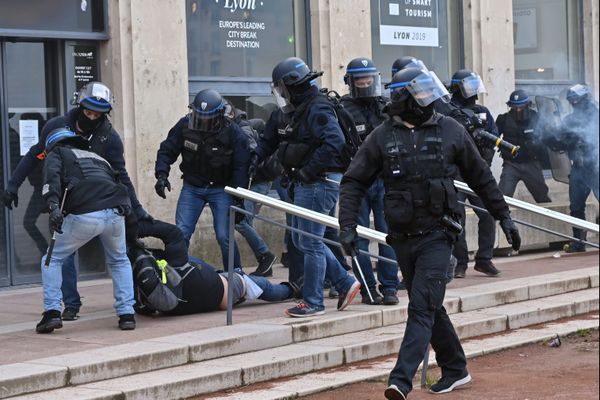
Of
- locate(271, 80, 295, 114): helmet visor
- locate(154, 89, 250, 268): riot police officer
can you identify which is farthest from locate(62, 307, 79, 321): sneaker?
locate(271, 80, 295, 114): helmet visor

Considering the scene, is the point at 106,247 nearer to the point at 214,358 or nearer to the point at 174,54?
the point at 214,358

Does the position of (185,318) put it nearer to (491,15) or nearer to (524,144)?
(524,144)

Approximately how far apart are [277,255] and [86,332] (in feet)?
17.3

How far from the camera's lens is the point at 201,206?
10.8 meters

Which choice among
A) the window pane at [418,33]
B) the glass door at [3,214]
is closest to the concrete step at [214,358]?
the glass door at [3,214]

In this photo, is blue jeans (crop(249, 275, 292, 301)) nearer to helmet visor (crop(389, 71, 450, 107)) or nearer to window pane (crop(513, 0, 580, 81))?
helmet visor (crop(389, 71, 450, 107))

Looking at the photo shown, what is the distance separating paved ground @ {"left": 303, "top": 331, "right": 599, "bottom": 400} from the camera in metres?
7.74

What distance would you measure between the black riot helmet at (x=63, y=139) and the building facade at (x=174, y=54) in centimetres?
316

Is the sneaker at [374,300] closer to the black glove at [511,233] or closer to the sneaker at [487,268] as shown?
the sneaker at [487,268]

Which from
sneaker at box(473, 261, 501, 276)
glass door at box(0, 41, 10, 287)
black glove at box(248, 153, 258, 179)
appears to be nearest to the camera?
black glove at box(248, 153, 258, 179)

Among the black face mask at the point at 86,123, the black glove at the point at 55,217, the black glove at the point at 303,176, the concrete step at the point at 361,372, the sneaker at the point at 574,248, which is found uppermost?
the black face mask at the point at 86,123

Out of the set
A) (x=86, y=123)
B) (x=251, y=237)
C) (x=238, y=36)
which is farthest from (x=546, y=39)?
(x=86, y=123)

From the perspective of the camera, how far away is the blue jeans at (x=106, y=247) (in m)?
8.97

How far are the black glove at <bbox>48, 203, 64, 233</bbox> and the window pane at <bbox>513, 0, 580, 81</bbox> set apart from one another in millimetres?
11016
